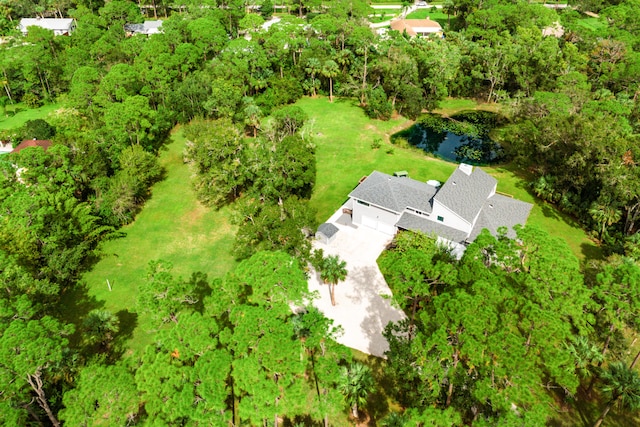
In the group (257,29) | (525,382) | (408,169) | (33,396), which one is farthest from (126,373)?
(257,29)

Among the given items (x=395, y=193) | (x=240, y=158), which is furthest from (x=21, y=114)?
(x=395, y=193)

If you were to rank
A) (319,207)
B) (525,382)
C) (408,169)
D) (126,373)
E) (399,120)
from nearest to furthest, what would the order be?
(525,382) < (126,373) < (319,207) < (408,169) < (399,120)

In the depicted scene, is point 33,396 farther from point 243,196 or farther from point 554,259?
point 554,259

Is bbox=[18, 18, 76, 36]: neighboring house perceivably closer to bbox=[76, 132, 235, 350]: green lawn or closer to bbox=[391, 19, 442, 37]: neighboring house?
bbox=[76, 132, 235, 350]: green lawn

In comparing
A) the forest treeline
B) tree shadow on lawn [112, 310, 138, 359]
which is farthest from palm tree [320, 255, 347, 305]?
tree shadow on lawn [112, 310, 138, 359]

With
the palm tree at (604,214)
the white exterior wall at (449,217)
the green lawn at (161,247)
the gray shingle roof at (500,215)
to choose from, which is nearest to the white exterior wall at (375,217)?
the white exterior wall at (449,217)
